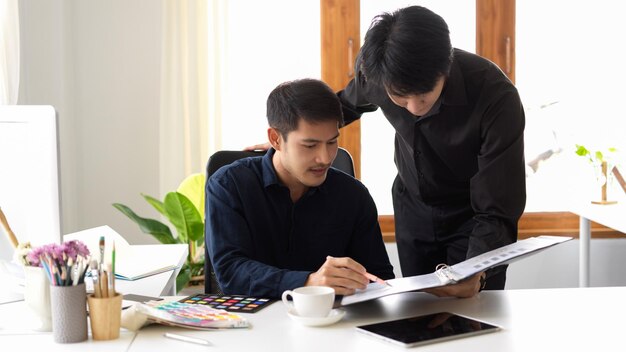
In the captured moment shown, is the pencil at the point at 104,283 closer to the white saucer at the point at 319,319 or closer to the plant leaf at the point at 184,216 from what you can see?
the white saucer at the point at 319,319

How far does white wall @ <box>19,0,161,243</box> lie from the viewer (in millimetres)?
3654

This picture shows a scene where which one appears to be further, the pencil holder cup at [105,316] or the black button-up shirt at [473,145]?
the black button-up shirt at [473,145]

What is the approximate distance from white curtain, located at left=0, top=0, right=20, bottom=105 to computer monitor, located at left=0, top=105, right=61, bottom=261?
1.42m

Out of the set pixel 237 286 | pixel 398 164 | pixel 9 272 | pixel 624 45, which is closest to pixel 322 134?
pixel 237 286

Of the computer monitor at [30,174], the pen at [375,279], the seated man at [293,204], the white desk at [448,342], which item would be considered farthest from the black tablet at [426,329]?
the computer monitor at [30,174]

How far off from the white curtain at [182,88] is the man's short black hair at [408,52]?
78.7 inches

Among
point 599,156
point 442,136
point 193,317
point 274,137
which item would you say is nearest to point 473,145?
point 442,136

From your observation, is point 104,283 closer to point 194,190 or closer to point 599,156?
point 194,190

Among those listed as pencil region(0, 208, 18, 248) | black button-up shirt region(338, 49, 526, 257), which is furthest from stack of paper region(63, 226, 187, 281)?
black button-up shirt region(338, 49, 526, 257)

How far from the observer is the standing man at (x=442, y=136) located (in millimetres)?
1699

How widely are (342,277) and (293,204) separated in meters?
0.42

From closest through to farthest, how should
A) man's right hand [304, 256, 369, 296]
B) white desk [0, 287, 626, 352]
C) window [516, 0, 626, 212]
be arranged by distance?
white desk [0, 287, 626, 352]
man's right hand [304, 256, 369, 296]
window [516, 0, 626, 212]

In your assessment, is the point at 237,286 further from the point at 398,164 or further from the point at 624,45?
the point at 624,45

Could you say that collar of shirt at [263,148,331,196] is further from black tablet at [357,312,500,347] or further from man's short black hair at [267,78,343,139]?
black tablet at [357,312,500,347]
